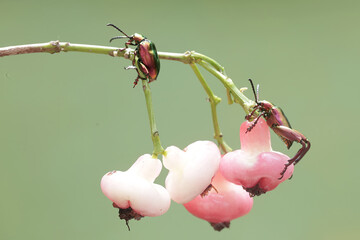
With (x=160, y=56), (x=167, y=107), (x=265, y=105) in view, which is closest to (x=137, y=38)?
(x=160, y=56)

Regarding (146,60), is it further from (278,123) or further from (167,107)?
(167,107)

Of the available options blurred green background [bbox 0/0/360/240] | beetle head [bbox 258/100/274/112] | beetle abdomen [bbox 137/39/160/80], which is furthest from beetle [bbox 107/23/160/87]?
blurred green background [bbox 0/0/360/240]

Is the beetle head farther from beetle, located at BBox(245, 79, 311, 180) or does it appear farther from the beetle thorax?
the beetle thorax

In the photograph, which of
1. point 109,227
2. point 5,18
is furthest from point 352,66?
point 5,18

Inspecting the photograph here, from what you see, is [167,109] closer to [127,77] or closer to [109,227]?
[127,77]

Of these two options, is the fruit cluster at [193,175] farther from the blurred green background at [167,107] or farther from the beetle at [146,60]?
the blurred green background at [167,107]
